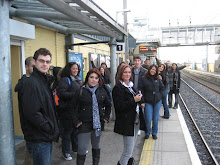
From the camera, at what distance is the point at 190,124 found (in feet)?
26.8

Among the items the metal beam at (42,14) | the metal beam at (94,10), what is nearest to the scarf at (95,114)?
the metal beam at (94,10)

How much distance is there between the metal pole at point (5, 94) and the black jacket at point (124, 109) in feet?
4.95

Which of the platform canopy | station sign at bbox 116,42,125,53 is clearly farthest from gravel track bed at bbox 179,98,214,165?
the platform canopy

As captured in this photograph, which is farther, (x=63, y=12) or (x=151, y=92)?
(x=151, y=92)

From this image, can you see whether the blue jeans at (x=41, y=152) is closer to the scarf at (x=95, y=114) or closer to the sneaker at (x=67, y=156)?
the scarf at (x=95, y=114)

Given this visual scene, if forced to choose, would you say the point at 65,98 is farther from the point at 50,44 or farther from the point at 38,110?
the point at 50,44

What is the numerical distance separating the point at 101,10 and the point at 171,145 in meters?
3.23

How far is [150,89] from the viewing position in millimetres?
5391

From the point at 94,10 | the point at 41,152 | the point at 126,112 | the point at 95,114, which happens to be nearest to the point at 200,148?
the point at 126,112

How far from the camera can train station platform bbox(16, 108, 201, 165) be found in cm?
436

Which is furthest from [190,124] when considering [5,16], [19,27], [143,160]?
[5,16]

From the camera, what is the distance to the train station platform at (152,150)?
14.3 feet

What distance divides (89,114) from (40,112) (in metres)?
1.06

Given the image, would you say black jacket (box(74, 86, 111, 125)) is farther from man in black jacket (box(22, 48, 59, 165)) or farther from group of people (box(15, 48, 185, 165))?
man in black jacket (box(22, 48, 59, 165))
